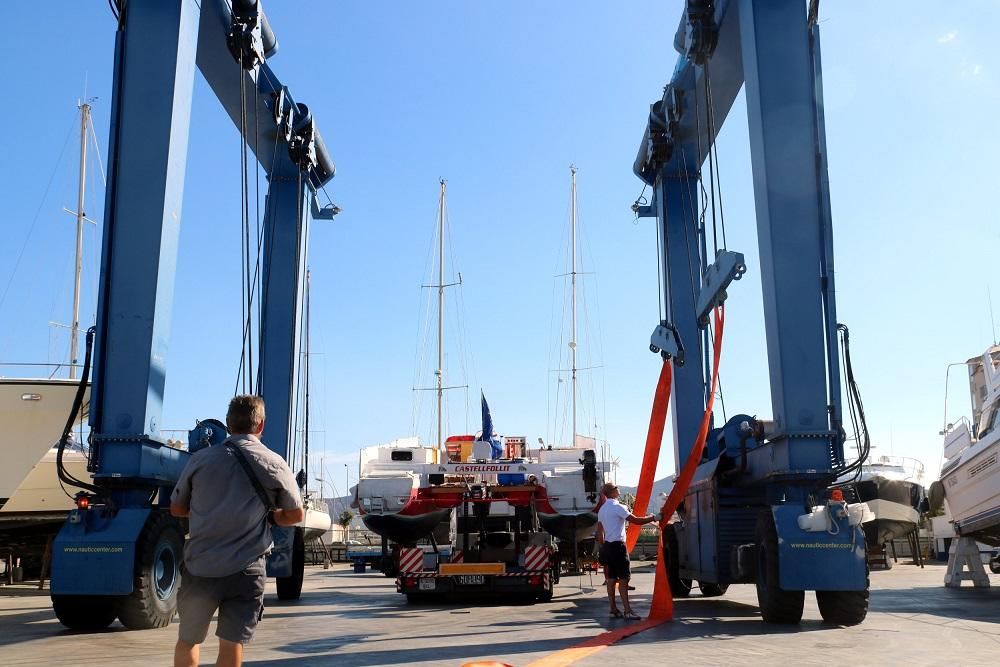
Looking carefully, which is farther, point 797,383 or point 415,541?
point 415,541

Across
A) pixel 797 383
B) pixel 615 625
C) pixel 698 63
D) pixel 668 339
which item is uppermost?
pixel 698 63

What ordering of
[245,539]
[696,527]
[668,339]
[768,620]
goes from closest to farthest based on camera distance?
1. [245,539]
2. [768,620]
3. [696,527]
4. [668,339]

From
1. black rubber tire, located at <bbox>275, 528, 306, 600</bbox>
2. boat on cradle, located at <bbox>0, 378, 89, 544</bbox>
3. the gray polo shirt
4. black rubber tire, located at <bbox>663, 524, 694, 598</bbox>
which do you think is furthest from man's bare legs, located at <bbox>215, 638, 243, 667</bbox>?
boat on cradle, located at <bbox>0, 378, 89, 544</bbox>

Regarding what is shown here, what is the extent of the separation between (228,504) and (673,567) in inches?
437

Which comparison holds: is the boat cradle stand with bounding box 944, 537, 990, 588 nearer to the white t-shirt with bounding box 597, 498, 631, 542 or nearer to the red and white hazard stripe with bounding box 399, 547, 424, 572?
the white t-shirt with bounding box 597, 498, 631, 542

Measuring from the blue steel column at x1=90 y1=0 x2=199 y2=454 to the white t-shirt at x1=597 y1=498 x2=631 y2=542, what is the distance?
5394 millimetres

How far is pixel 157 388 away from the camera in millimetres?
10773

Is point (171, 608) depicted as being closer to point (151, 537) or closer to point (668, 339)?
point (151, 537)

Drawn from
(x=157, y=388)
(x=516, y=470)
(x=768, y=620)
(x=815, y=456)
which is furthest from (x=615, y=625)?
(x=516, y=470)

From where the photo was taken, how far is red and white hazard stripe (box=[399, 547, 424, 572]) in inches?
533

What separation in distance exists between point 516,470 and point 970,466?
8882mm

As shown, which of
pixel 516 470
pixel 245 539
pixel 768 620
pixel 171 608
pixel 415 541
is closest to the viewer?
pixel 245 539

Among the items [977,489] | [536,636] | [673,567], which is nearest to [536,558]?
[673,567]

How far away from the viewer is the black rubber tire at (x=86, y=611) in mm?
9750
